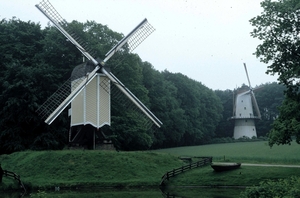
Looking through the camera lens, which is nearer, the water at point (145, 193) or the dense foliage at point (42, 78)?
the water at point (145, 193)

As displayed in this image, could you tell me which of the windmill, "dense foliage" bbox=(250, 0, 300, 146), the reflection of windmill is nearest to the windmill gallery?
the windmill

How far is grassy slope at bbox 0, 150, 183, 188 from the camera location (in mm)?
30344

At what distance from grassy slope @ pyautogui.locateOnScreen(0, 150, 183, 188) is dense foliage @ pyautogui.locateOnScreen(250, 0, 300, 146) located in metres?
10.4

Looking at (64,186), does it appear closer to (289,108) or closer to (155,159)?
(155,159)

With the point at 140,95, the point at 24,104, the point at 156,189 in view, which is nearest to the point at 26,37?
the point at 24,104

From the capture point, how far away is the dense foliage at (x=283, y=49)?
86.8 feet

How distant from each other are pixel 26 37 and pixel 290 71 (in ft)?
102

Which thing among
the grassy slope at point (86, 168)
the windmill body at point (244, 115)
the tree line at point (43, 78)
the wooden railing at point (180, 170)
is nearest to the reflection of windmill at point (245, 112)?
the windmill body at point (244, 115)

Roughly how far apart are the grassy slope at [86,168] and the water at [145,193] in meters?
1.83

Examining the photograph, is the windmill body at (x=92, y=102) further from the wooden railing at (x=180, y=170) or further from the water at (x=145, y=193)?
the water at (x=145, y=193)

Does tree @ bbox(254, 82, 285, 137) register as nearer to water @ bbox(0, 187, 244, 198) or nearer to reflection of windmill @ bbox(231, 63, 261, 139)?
reflection of windmill @ bbox(231, 63, 261, 139)

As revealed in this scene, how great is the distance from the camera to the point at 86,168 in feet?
105

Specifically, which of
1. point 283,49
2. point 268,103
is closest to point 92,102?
point 283,49

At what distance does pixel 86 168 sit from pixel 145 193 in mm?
6966
